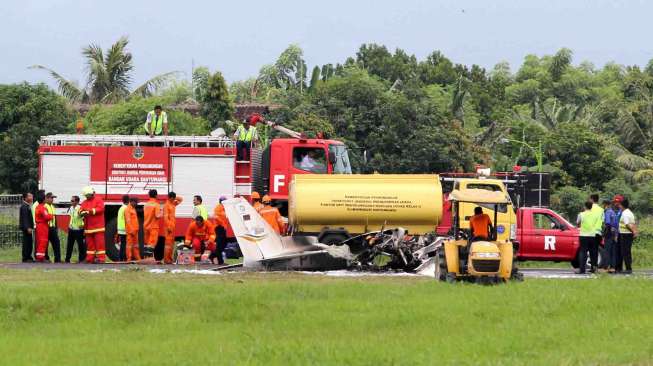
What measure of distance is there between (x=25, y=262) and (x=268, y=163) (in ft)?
21.1

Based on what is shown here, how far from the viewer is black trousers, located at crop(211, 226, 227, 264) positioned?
28.7 metres

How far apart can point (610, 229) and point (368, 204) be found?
5687 millimetres

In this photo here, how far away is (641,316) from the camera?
16688mm

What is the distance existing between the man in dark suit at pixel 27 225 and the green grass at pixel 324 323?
30.5 ft

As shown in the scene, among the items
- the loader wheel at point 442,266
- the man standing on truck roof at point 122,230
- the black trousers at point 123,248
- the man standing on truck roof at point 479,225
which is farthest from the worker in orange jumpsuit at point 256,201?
the man standing on truck roof at point 479,225

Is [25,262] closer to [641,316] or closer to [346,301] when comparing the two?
[346,301]

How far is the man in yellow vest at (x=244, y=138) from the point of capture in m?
→ 31.0

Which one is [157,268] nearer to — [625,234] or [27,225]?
[27,225]

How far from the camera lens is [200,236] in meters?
28.9

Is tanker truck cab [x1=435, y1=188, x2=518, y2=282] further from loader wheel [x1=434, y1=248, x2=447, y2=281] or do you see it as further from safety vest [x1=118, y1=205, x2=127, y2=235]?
safety vest [x1=118, y1=205, x2=127, y2=235]

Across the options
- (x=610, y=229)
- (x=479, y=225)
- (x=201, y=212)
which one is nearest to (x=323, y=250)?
(x=201, y=212)

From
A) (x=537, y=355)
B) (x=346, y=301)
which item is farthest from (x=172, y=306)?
(x=537, y=355)

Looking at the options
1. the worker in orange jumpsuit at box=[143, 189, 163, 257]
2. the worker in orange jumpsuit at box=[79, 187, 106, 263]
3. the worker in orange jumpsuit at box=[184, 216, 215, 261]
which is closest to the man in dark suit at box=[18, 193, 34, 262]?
the worker in orange jumpsuit at box=[79, 187, 106, 263]

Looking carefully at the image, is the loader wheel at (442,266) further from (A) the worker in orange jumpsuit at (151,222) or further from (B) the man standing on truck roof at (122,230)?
(B) the man standing on truck roof at (122,230)
